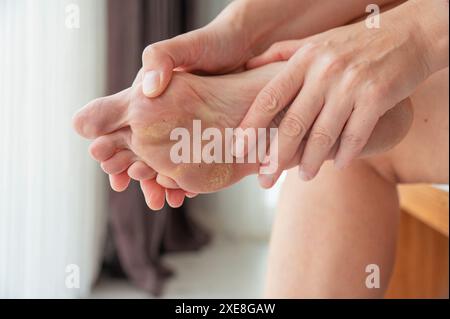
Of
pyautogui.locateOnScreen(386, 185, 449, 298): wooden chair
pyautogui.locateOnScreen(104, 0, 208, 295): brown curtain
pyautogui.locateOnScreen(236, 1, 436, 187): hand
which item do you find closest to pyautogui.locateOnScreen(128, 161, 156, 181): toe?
pyautogui.locateOnScreen(236, 1, 436, 187): hand

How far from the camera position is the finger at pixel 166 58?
2.02 ft

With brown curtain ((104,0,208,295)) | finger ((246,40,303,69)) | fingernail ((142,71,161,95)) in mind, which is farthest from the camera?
brown curtain ((104,0,208,295))

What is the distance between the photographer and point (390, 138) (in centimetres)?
70

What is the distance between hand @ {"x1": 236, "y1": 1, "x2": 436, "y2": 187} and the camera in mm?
641

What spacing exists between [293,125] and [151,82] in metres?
0.16

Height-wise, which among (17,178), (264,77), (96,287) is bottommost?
(96,287)

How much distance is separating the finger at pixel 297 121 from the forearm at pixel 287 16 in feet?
0.56

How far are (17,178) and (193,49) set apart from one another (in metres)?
0.30

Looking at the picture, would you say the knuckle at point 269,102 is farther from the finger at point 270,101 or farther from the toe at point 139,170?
the toe at point 139,170

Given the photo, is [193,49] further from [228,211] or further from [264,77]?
[228,211]

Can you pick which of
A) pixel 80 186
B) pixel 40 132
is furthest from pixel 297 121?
pixel 80 186

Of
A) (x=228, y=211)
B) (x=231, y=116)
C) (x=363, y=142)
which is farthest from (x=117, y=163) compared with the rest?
(x=228, y=211)

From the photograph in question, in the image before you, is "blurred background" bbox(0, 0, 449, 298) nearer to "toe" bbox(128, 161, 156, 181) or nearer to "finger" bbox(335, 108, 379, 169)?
"toe" bbox(128, 161, 156, 181)

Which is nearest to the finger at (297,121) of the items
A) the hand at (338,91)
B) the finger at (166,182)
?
the hand at (338,91)
